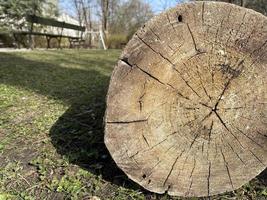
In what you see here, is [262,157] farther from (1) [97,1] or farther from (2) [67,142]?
(1) [97,1]

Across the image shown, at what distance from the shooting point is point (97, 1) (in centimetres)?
2553

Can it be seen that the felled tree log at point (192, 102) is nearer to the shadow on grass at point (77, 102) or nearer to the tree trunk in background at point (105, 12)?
the shadow on grass at point (77, 102)

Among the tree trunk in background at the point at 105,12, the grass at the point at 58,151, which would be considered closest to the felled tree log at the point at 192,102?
the grass at the point at 58,151

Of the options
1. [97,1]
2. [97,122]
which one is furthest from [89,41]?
[97,122]

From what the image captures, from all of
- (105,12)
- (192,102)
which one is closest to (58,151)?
(192,102)

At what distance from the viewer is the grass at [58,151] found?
2488mm

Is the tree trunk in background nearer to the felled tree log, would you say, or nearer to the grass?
the grass

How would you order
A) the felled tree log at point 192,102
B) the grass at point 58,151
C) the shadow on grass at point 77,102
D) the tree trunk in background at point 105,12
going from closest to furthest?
the felled tree log at point 192,102
the grass at point 58,151
the shadow on grass at point 77,102
the tree trunk in background at point 105,12

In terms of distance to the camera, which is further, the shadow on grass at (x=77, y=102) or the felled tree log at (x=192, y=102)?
the shadow on grass at (x=77, y=102)

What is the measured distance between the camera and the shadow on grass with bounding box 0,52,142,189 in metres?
2.75

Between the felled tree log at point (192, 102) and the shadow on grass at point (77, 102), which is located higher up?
the felled tree log at point (192, 102)

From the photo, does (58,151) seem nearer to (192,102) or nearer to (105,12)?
(192,102)

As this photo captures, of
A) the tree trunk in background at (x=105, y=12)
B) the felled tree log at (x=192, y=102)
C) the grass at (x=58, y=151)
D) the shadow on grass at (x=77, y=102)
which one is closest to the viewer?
the felled tree log at (x=192, y=102)

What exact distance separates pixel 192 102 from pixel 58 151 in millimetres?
1167
